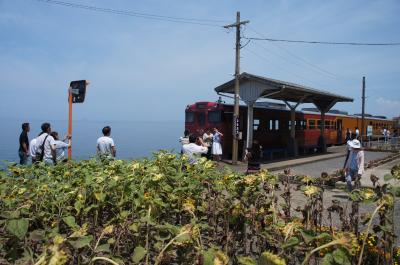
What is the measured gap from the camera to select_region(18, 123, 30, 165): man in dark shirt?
1027cm

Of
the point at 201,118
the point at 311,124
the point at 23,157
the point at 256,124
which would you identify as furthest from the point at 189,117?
the point at 23,157

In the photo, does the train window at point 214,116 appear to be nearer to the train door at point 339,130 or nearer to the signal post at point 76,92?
the signal post at point 76,92

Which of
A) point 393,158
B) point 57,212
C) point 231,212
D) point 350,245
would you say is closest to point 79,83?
point 57,212

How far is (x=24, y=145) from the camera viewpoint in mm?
10359

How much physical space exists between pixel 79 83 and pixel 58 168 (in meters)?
4.12

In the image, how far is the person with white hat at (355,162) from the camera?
912 cm

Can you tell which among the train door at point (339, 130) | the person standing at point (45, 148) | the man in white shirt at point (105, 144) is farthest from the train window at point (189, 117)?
the train door at point (339, 130)

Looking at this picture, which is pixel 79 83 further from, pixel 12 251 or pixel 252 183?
pixel 12 251

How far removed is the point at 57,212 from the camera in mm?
3541

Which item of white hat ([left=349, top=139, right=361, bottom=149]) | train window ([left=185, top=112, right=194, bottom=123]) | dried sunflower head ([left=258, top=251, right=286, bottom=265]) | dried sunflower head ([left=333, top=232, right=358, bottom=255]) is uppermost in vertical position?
train window ([left=185, top=112, right=194, bottom=123])

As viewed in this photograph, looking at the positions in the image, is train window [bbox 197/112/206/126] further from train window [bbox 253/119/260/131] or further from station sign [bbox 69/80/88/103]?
station sign [bbox 69/80/88/103]

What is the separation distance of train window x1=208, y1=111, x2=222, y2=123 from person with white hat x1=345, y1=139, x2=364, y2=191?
11.0 m

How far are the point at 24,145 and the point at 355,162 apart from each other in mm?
8506

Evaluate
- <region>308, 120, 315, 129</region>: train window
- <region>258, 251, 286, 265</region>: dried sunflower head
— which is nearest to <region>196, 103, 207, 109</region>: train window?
<region>308, 120, 315, 129</region>: train window
